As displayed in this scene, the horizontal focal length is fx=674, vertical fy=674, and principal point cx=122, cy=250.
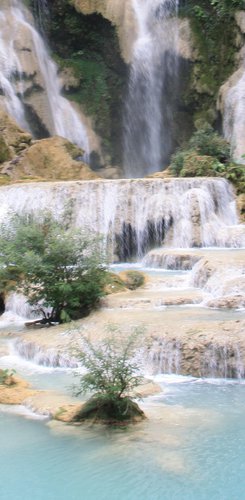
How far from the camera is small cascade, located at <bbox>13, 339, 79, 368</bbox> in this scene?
970 centimetres

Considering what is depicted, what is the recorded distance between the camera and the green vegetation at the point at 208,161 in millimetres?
20086

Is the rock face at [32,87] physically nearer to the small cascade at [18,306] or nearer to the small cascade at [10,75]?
the small cascade at [10,75]

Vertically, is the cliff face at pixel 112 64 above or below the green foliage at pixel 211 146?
above

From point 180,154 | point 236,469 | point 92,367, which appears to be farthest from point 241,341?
point 180,154

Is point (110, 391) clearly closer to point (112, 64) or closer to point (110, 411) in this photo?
point (110, 411)

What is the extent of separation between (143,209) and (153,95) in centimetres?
1188

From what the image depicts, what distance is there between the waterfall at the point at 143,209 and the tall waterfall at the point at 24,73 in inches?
369

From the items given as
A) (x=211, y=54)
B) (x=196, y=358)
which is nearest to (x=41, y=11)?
(x=211, y=54)

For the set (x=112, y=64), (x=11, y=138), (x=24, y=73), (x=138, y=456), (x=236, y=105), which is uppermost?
(x=112, y=64)

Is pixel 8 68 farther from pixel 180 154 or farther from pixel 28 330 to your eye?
pixel 28 330

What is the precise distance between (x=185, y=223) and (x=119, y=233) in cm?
184

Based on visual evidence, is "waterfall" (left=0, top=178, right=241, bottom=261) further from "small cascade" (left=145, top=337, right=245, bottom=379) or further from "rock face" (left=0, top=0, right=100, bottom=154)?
"rock face" (left=0, top=0, right=100, bottom=154)

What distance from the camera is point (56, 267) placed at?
464 inches

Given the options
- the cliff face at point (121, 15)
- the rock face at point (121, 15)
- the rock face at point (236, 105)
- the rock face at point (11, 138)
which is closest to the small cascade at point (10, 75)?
the rock face at point (11, 138)
